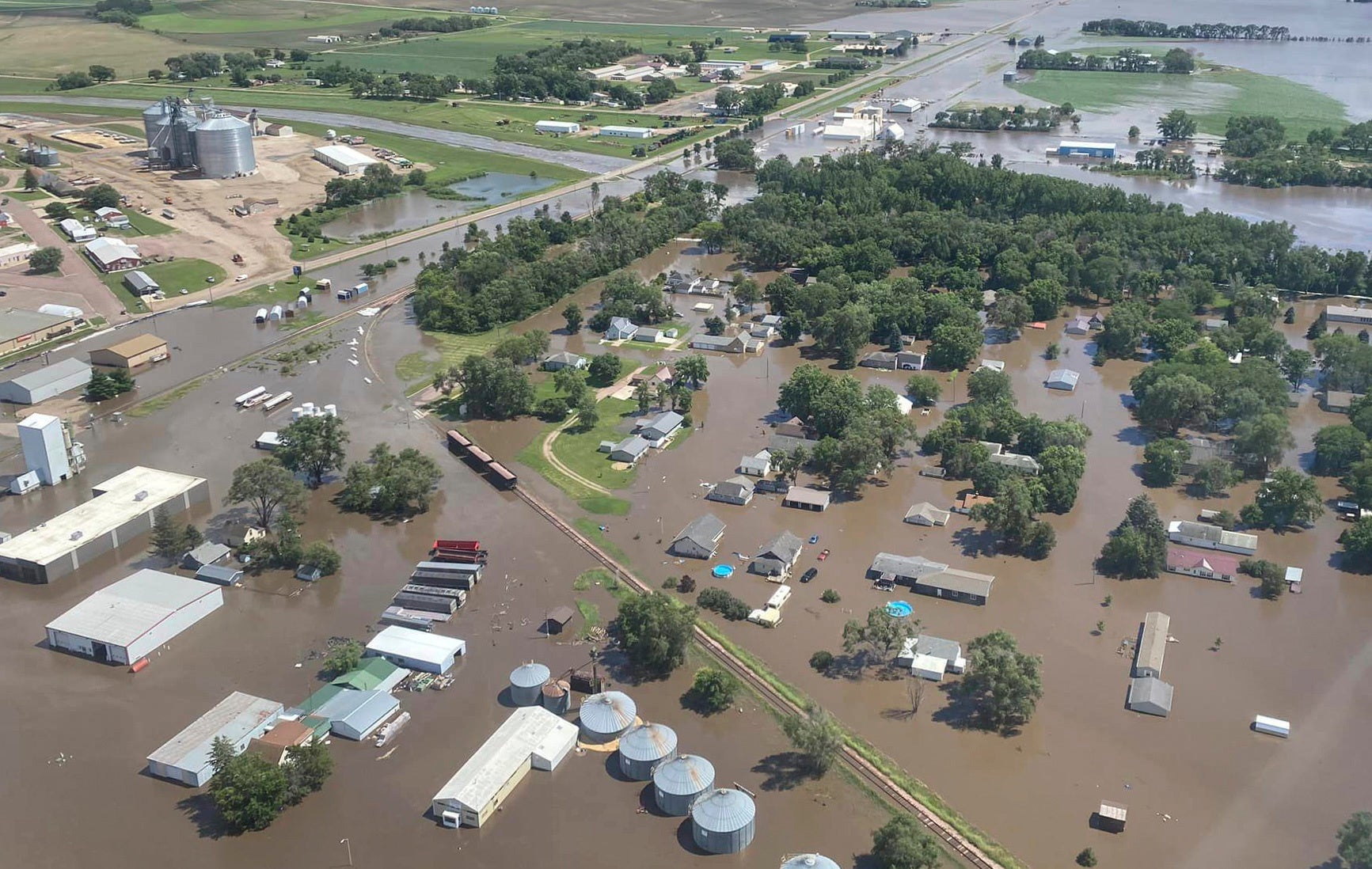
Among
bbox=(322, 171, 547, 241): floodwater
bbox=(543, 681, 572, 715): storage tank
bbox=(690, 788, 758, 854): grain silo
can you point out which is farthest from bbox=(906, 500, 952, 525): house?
bbox=(322, 171, 547, 241): floodwater

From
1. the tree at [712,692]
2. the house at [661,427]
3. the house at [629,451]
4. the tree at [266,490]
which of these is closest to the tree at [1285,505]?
the tree at [712,692]

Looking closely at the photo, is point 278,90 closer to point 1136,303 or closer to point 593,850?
point 1136,303

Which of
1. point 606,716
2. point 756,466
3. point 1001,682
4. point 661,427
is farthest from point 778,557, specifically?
point 661,427

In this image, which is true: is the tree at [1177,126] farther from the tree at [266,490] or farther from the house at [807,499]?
the tree at [266,490]

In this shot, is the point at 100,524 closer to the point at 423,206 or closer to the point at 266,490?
the point at 266,490

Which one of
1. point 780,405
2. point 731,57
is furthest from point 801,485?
point 731,57

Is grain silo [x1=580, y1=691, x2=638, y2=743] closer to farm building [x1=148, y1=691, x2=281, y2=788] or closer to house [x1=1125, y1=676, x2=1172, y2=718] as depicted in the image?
farm building [x1=148, y1=691, x2=281, y2=788]
